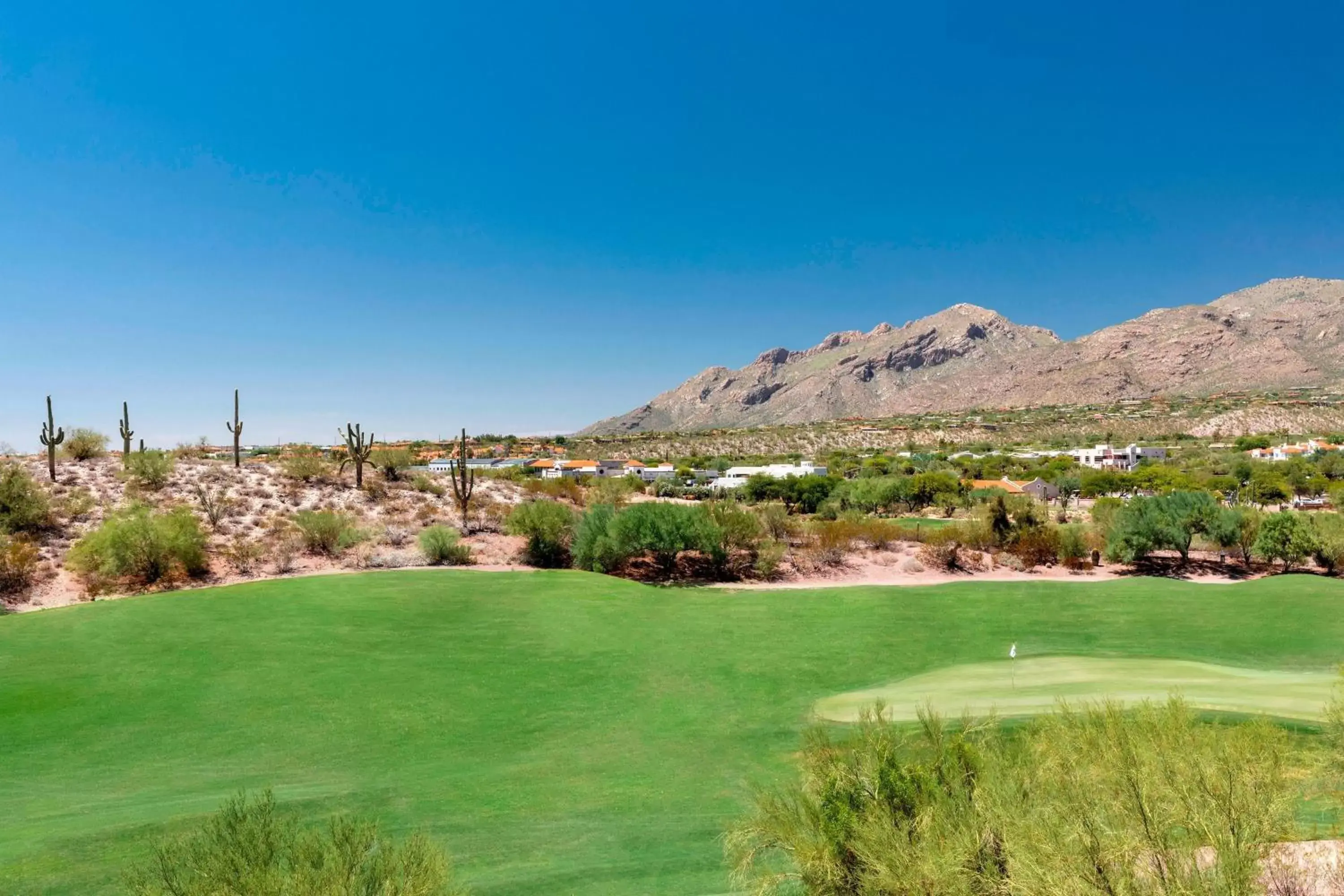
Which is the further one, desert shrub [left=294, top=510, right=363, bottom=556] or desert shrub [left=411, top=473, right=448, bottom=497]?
desert shrub [left=411, top=473, right=448, bottom=497]

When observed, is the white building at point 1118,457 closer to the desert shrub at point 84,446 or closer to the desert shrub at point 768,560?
the desert shrub at point 768,560

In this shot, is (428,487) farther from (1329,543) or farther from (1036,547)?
(1329,543)

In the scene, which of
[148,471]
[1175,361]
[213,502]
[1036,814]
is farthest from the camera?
[1175,361]

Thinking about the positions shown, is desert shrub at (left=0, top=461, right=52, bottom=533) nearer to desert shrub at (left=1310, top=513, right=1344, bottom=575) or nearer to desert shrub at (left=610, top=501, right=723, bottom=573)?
desert shrub at (left=610, top=501, right=723, bottom=573)

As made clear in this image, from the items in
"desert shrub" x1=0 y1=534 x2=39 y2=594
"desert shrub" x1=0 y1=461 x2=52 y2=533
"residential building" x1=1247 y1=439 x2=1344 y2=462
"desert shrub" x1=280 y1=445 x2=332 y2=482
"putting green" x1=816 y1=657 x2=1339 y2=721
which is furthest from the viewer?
"residential building" x1=1247 y1=439 x2=1344 y2=462

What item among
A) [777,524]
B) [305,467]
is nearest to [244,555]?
[305,467]

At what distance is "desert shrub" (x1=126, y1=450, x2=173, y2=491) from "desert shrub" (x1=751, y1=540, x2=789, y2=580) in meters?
30.4

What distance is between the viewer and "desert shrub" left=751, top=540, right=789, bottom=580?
98.7 ft

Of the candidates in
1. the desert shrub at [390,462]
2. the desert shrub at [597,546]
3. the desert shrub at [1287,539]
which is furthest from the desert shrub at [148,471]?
the desert shrub at [1287,539]

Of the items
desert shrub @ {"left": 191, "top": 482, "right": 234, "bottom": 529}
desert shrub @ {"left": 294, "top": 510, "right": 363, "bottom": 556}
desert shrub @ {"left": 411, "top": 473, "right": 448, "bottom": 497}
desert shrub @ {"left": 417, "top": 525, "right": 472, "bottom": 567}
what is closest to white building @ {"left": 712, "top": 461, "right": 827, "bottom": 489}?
desert shrub @ {"left": 411, "top": 473, "right": 448, "bottom": 497}

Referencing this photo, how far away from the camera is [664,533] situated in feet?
95.3

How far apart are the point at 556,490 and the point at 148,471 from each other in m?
21.7

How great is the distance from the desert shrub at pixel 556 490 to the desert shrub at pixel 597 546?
12.7 m

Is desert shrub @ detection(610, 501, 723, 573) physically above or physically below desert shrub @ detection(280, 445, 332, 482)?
below
